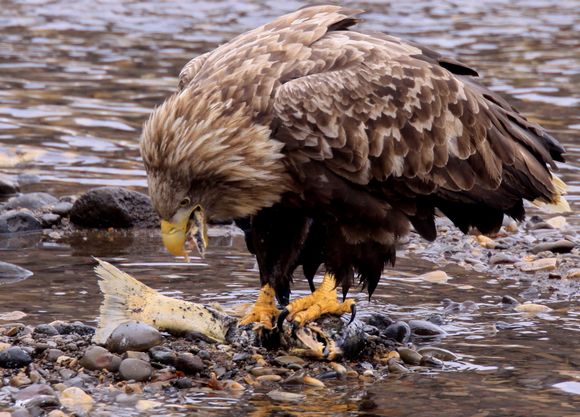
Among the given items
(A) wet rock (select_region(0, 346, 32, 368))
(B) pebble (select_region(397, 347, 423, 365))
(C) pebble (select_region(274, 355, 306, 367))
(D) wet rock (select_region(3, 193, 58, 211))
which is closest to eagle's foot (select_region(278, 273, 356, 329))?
(C) pebble (select_region(274, 355, 306, 367))

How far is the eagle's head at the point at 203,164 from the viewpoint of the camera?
685 centimetres

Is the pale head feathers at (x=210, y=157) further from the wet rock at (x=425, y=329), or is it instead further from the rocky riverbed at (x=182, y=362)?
the wet rock at (x=425, y=329)

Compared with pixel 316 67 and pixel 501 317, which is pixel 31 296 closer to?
pixel 316 67

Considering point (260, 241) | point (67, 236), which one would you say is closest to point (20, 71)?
point (67, 236)

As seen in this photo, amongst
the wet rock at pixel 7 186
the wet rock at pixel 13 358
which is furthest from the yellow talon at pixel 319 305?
the wet rock at pixel 7 186

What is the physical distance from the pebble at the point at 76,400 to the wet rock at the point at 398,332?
1.94 metres

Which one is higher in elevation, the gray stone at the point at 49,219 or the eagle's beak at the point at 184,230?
the eagle's beak at the point at 184,230

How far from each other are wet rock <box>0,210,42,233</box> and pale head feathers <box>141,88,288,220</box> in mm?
3266

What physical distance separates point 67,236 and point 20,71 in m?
7.51

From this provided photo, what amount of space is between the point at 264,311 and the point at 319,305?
32cm

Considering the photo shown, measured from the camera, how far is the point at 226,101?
7.00m

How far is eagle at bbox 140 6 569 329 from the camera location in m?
6.90

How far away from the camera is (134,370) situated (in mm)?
6488

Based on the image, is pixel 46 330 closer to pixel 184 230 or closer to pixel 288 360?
pixel 184 230
